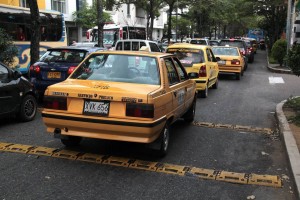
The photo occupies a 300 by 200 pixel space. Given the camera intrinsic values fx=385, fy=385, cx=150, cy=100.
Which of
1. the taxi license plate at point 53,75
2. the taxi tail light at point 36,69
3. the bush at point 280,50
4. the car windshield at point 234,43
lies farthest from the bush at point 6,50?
the bush at point 280,50

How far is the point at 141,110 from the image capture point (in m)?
5.16

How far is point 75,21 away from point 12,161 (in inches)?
1308

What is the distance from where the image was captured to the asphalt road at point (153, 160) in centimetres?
458

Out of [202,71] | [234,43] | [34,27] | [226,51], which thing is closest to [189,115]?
[202,71]

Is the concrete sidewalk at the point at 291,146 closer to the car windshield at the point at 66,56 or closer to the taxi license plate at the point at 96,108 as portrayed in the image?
the taxi license plate at the point at 96,108

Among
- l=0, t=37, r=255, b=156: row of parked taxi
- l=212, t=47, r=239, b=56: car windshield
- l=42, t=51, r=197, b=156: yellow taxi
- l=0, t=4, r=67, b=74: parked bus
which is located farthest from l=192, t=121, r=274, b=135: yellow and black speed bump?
l=212, t=47, r=239, b=56: car windshield

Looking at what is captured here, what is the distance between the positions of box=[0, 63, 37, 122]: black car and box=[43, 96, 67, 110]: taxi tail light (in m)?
2.23

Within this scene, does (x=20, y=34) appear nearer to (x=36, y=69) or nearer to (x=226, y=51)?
(x=36, y=69)

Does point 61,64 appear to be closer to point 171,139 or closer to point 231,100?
point 171,139

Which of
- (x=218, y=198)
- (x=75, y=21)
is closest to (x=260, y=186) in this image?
(x=218, y=198)

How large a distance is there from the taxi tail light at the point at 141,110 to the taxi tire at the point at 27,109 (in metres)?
3.69

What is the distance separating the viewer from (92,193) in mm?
4500

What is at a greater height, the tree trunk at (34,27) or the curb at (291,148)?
the tree trunk at (34,27)

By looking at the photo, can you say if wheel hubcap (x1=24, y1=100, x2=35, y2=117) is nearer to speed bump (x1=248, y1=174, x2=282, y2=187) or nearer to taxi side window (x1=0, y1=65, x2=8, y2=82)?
taxi side window (x1=0, y1=65, x2=8, y2=82)
